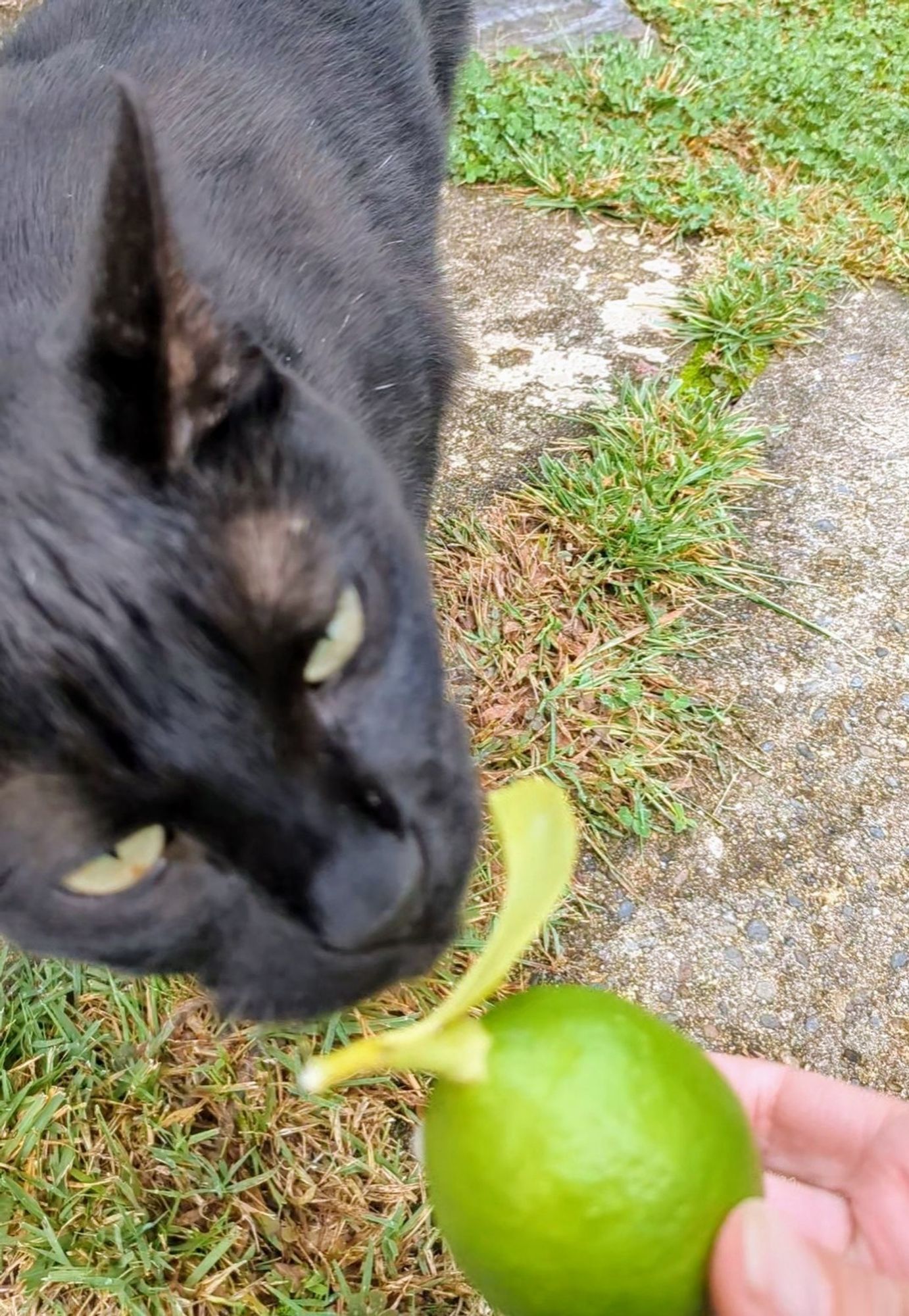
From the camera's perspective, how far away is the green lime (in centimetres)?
76

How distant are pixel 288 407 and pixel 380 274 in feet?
2.35

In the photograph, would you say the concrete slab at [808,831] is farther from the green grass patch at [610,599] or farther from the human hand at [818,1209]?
the human hand at [818,1209]

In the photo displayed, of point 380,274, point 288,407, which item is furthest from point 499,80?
point 288,407

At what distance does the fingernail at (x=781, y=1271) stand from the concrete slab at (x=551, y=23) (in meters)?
3.44

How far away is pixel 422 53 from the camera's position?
89.1 inches

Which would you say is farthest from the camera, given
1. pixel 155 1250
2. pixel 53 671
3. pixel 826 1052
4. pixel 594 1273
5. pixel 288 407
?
pixel 826 1052

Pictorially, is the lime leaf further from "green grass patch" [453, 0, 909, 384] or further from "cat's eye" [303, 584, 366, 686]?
"green grass patch" [453, 0, 909, 384]

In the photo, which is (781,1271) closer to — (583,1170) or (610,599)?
(583,1170)

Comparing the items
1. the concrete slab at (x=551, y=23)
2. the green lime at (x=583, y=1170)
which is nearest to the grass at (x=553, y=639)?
the concrete slab at (x=551, y=23)

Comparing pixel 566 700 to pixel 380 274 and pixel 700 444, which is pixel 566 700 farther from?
pixel 380 274

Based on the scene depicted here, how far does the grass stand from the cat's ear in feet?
3.38

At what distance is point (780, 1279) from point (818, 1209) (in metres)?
0.46

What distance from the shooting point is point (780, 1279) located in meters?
0.77

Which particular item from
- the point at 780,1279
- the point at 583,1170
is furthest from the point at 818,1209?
the point at 583,1170
